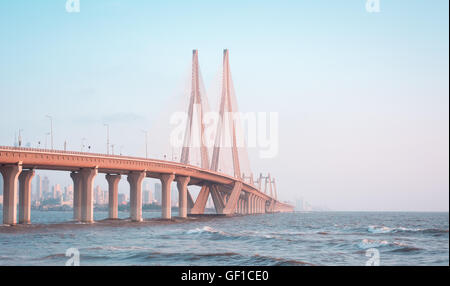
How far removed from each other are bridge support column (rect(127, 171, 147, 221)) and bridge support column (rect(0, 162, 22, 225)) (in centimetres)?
2638

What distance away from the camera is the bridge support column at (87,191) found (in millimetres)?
83375

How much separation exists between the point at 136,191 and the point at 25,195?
21.4 meters

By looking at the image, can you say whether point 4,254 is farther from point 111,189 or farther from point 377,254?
point 111,189

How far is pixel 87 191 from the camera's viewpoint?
84312 mm

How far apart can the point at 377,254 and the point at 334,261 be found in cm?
587

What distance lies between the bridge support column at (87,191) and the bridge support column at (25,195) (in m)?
7.53

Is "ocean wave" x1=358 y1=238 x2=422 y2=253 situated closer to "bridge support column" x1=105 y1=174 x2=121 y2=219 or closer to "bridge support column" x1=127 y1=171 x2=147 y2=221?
"bridge support column" x1=127 y1=171 x2=147 y2=221

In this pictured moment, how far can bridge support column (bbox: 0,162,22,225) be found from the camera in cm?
7056

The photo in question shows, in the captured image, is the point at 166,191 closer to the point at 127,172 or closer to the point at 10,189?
the point at 127,172

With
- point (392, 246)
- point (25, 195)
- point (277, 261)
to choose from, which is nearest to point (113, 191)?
point (25, 195)

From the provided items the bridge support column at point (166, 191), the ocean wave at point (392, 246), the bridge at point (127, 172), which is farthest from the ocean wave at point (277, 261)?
the bridge support column at point (166, 191)

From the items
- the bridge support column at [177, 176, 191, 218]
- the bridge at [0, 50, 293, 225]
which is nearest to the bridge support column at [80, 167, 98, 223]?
the bridge at [0, 50, 293, 225]

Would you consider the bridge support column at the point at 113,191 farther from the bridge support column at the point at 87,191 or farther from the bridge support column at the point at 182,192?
the bridge support column at the point at 182,192
